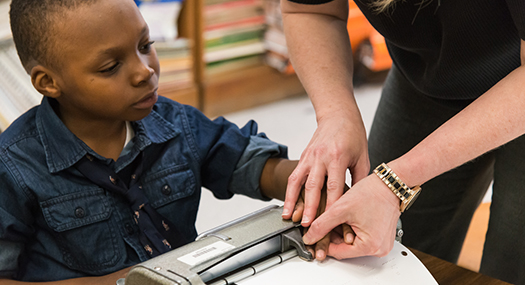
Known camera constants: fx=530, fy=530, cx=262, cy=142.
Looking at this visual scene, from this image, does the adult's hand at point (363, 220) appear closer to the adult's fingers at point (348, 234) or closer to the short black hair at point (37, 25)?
the adult's fingers at point (348, 234)

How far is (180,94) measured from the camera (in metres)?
2.89

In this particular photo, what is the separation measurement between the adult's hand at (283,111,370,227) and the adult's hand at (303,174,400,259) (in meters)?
0.04

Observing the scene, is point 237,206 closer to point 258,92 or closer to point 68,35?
point 258,92

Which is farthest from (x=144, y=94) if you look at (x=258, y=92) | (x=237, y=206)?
(x=258, y=92)

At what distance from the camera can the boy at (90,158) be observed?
0.87 meters

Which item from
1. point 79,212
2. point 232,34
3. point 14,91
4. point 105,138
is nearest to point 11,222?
point 79,212

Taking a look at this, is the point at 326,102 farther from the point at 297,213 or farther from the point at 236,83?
the point at 236,83

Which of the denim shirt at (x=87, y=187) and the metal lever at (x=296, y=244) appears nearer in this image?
the metal lever at (x=296, y=244)

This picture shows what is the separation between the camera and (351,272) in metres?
0.75

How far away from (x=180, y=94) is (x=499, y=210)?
6.76 ft

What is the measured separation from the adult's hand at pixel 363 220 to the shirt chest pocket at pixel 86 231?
0.38 meters

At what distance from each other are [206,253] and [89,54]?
403 mm

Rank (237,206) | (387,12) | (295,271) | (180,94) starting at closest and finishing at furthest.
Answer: (295,271) → (387,12) → (237,206) → (180,94)

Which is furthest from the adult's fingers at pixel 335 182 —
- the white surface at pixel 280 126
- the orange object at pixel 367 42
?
the orange object at pixel 367 42
